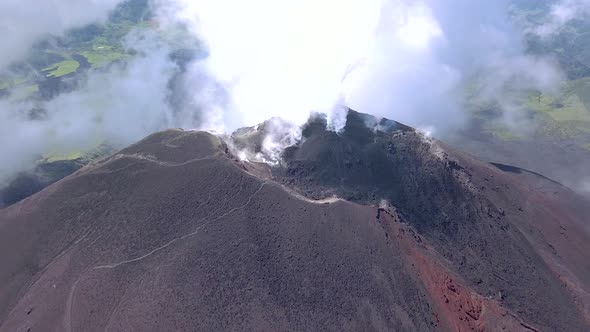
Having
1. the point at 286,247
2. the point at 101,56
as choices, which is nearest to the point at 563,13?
the point at 101,56

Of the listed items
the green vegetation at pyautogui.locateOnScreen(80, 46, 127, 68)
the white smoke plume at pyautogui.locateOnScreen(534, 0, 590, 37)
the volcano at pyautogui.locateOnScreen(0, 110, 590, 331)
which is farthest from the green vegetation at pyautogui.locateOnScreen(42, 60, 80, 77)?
the white smoke plume at pyautogui.locateOnScreen(534, 0, 590, 37)

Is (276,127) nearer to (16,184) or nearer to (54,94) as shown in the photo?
(16,184)

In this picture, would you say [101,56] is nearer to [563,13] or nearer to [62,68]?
[62,68]

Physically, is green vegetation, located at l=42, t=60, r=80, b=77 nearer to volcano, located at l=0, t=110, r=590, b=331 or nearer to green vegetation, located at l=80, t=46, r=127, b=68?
green vegetation, located at l=80, t=46, r=127, b=68

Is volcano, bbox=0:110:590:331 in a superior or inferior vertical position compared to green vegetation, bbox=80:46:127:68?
superior

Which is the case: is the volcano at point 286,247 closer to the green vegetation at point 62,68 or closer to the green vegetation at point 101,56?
the green vegetation at point 62,68

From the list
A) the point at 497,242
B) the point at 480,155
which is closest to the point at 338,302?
the point at 497,242
